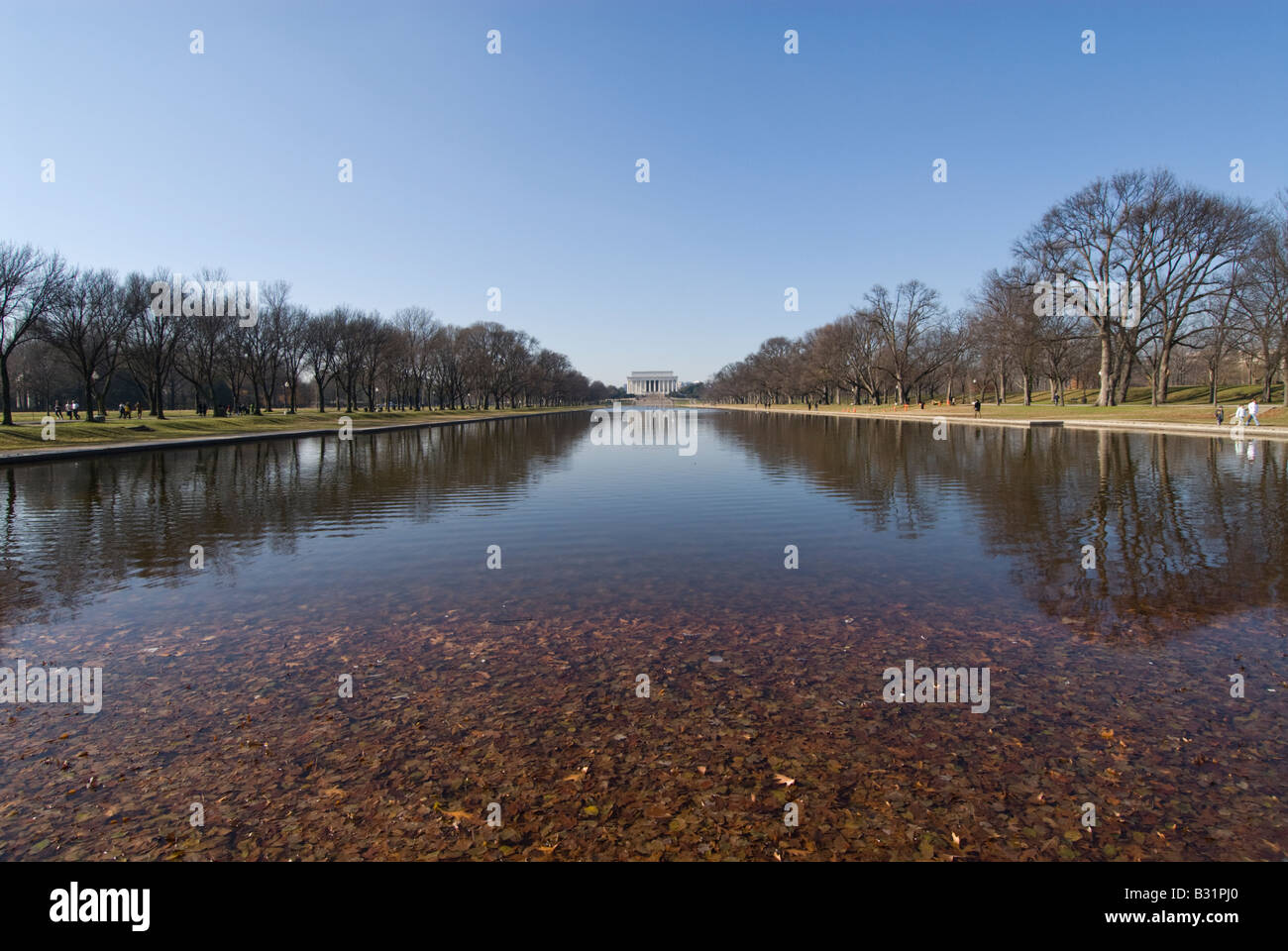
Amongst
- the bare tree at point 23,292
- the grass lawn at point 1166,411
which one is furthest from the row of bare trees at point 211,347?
the grass lawn at point 1166,411

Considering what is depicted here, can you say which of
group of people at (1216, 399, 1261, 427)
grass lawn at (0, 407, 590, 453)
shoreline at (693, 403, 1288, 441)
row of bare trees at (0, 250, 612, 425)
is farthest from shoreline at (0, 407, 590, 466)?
group of people at (1216, 399, 1261, 427)

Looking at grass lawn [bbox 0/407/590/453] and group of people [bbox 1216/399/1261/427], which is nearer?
grass lawn [bbox 0/407/590/453]

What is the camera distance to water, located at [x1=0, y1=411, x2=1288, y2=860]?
13.3 feet

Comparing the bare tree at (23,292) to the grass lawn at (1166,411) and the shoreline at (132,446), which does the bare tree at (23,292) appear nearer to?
the shoreline at (132,446)

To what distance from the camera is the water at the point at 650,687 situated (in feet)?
13.3

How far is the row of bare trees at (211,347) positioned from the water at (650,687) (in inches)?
1637

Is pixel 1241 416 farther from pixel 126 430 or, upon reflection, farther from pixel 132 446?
pixel 126 430

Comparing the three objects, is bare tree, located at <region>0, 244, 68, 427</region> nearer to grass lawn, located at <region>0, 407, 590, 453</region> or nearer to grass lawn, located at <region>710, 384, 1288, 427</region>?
grass lawn, located at <region>0, 407, 590, 453</region>

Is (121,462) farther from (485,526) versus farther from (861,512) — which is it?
(861,512)

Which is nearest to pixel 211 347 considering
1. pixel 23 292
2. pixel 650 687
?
pixel 23 292

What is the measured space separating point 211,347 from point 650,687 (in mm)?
64032

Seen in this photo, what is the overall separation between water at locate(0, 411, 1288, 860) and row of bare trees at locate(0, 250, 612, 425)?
4158cm
